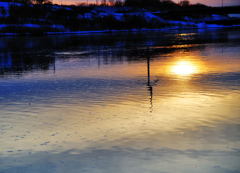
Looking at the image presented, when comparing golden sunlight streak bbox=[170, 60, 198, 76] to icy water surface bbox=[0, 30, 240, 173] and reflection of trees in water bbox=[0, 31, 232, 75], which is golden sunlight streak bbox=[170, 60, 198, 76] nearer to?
icy water surface bbox=[0, 30, 240, 173]

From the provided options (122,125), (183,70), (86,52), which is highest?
(86,52)

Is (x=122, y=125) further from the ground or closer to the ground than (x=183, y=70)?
closer to the ground

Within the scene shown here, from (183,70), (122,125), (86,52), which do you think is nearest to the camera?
(122,125)

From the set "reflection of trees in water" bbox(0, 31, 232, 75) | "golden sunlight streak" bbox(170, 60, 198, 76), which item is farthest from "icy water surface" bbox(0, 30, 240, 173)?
"reflection of trees in water" bbox(0, 31, 232, 75)

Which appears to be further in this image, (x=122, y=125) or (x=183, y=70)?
(x=183, y=70)

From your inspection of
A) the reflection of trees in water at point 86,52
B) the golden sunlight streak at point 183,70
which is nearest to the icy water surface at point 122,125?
the golden sunlight streak at point 183,70

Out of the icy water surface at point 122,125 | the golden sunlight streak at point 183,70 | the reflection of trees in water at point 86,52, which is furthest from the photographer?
the reflection of trees in water at point 86,52

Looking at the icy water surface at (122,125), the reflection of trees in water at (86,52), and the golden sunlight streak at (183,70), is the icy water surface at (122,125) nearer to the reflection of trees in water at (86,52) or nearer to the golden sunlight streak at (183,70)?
the golden sunlight streak at (183,70)

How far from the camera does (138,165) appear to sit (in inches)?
323

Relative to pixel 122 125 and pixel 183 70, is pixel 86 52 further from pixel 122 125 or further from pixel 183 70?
pixel 122 125

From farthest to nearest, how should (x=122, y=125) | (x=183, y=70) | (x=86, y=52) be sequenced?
(x=86, y=52)
(x=183, y=70)
(x=122, y=125)

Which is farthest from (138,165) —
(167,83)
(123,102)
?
(167,83)

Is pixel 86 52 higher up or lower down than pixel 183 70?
higher up

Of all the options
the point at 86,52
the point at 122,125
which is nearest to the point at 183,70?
the point at 122,125
